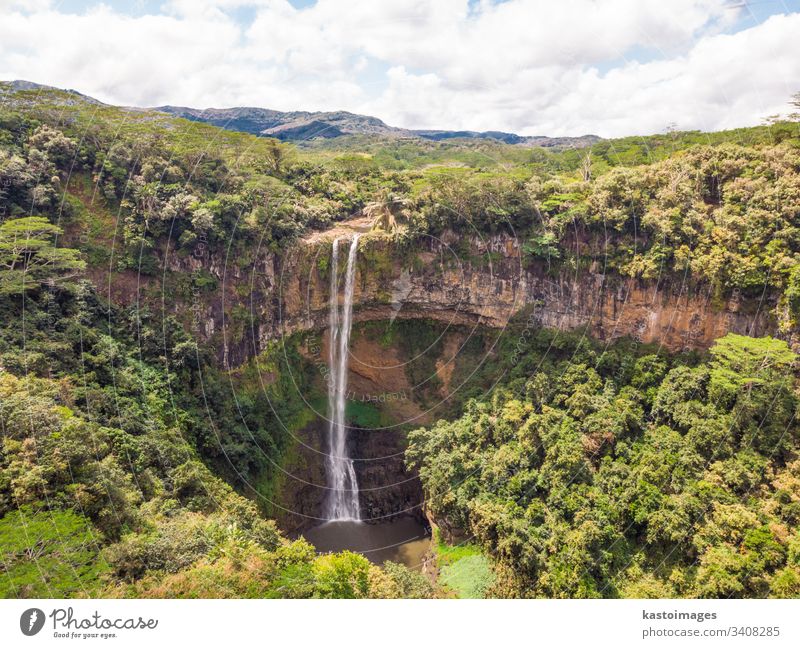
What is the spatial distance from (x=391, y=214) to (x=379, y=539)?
1857cm

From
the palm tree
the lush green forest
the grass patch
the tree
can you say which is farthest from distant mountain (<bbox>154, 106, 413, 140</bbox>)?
the grass patch

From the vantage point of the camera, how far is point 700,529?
1781 cm

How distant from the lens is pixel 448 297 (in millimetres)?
31391

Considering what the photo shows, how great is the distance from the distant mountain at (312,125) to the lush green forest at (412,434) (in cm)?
2552

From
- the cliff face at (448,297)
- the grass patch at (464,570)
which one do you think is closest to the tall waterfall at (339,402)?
the cliff face at (448,297)

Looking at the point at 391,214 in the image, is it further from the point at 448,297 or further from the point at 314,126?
the point at 314,126

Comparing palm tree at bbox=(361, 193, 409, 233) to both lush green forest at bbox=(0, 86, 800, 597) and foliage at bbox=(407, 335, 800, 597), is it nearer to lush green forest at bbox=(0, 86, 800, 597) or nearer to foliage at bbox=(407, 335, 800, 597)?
lush green forest at bbox=(0, 86, 800, 597)

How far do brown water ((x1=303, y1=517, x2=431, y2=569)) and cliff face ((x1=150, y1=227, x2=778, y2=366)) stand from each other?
10611mm

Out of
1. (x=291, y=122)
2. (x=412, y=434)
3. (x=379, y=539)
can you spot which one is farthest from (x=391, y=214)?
(x=291, y=122)

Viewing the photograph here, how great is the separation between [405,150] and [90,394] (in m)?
37.9

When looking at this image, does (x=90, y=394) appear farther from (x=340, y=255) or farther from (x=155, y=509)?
(x=340, y=255)

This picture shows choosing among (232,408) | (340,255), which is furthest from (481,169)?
(232,408)

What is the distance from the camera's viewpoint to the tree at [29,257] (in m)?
20.4

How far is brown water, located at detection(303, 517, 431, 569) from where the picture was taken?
85.2ft
